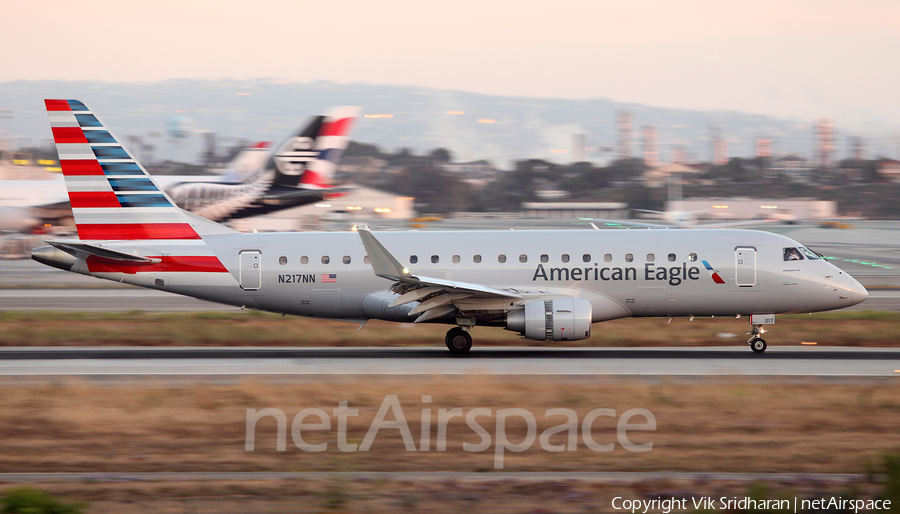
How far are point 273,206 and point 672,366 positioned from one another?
95.5 feet

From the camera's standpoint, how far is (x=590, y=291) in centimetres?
2084

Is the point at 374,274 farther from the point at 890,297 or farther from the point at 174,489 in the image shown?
the point at 890,297

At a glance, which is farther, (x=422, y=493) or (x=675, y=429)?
(x=675, y=429)

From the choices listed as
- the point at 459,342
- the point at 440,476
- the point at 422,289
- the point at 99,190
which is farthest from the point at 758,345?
the point at 99,190

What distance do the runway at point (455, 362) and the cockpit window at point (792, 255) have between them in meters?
2.43

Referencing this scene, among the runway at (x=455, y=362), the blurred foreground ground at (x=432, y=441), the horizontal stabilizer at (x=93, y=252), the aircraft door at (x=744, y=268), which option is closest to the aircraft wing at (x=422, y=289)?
the runway at (x=455, y=362)

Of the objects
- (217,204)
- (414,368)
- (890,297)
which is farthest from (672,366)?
(217,204)

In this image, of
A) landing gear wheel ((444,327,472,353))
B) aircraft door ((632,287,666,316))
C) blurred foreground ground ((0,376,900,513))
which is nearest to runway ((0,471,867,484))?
blurred foreground ground ((0,376,900,513))

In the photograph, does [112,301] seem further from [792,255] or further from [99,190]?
[792,255]

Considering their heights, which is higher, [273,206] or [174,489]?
[273,206]

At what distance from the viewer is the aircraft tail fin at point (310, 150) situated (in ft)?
140

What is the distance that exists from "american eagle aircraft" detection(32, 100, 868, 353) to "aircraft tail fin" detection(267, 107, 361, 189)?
66.9 ft

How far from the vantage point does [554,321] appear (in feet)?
64.3

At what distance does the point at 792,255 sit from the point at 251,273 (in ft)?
47.0
